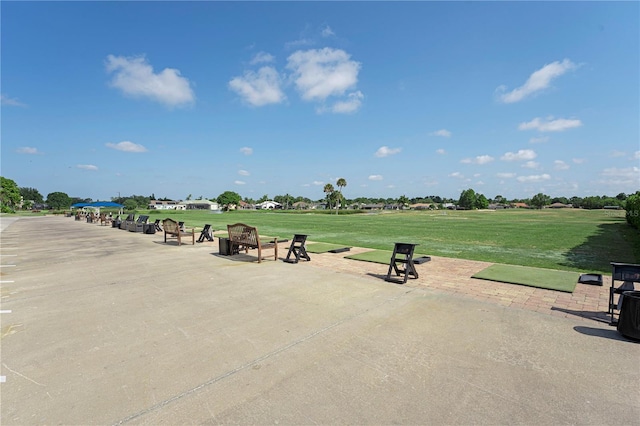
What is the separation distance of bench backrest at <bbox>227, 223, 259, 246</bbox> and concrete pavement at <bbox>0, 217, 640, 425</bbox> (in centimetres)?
309

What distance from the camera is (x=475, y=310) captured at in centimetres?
492

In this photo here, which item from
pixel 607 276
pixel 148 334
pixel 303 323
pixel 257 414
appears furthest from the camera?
pixel 607 276

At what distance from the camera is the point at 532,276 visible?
23.6 ft

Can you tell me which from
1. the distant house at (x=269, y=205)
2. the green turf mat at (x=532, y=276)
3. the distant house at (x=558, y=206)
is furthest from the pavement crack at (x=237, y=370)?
the distant house at (x=558, y=206)

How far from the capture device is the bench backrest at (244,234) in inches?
361

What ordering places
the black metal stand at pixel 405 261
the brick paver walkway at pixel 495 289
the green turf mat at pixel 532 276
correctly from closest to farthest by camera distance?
the brick paver walkway at pixel 495 289
the green turf mat at pixel 532 276
the black metal stand at pixel 405 261

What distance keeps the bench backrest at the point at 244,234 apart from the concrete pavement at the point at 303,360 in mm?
3089

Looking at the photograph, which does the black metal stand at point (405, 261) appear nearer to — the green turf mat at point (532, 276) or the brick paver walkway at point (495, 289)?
the brick paver walkway at point (495, 289)

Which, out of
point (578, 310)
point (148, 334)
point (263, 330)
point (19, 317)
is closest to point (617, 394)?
point (578, 310)

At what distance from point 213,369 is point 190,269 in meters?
5.51

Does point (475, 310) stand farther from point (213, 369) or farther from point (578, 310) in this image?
point (213, 369)

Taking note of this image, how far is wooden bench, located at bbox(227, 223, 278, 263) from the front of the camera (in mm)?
8995

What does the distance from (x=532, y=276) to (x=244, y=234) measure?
25.4 ft

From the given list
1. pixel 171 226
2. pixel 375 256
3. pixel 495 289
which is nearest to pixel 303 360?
pixel 495 289
